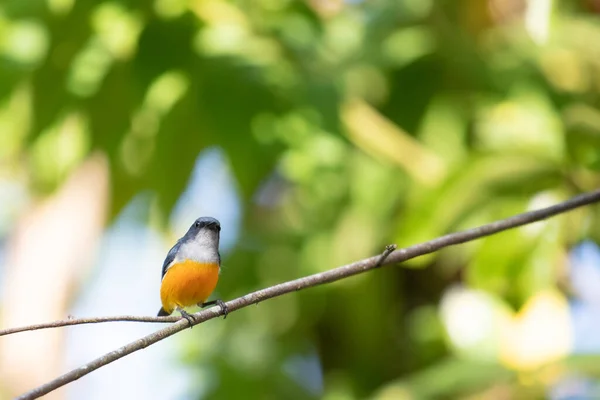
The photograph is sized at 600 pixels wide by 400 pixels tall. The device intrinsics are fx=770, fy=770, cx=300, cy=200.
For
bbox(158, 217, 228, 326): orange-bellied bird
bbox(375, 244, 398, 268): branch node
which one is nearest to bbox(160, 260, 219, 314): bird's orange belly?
bbox(158, 217, 228, 326): orange-bellied bird

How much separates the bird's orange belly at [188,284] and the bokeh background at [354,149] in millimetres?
512

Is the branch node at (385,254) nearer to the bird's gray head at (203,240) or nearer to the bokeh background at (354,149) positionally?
the bird's gray head at (203,240)

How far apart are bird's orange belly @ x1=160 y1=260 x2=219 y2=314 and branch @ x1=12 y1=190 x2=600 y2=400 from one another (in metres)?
0.09

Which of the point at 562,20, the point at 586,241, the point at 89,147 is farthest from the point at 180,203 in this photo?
the point at 562,20

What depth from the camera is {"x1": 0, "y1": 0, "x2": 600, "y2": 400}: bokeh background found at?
4.50 feet

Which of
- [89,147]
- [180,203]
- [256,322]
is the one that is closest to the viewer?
[180,203]

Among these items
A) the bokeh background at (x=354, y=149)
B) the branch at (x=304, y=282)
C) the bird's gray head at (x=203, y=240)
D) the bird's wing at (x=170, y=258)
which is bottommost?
the branch at (x=304, y=282)

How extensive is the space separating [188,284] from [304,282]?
0.20 meters

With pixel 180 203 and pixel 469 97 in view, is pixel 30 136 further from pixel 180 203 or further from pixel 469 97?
pixel 469 97

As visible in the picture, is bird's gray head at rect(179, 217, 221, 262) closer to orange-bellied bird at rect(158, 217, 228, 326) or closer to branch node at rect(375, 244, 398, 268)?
orange-bellied bird at rect(158, 217, 228, 326)

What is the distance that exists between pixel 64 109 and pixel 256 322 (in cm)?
106

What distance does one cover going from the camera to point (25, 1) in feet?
4.70

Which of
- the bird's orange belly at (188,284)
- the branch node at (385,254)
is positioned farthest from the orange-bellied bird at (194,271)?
the branch node at (385,254)

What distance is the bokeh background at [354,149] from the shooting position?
53.9 inches
